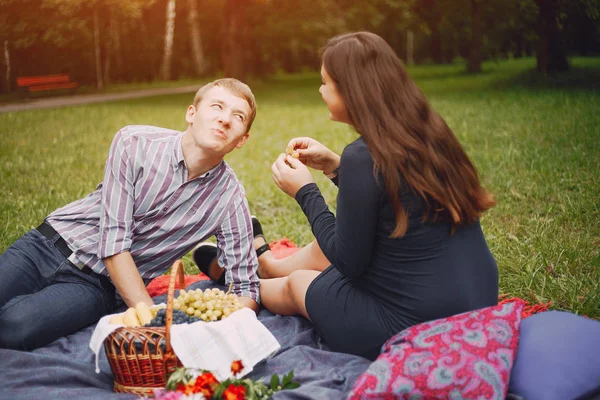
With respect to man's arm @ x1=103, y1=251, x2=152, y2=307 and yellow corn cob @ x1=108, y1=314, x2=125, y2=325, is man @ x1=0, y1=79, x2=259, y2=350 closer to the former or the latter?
man's arm @ x1=103, y1=251, x2=152, y2=307

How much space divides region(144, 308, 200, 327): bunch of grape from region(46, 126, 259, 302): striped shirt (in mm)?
622

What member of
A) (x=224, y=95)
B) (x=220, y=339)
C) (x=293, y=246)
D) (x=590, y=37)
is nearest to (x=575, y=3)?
(x=590, y=37)

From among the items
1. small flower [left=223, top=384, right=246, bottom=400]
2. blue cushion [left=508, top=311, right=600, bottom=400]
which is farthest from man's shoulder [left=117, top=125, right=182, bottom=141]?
blue cushion [left=508, top=311, right=600, bottom=400]

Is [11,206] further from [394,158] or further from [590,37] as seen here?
[590,37]

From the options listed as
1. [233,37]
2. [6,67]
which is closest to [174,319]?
[6,67]

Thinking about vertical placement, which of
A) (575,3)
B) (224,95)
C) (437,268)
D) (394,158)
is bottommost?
(437,268)

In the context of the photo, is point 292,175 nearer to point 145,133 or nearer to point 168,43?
point 145,133

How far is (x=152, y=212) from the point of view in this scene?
3498mm

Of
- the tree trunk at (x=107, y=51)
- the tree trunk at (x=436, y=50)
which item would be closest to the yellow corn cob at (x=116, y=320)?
the tree trunk at (x=107, y=51)

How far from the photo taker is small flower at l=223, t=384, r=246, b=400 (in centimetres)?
246

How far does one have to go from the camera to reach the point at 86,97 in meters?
19.0

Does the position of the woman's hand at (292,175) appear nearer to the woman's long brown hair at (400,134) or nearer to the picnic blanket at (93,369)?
the woman's long brown hair at (400,134)

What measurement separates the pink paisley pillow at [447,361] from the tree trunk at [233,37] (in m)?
18.1

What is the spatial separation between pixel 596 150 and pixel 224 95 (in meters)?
5.74
